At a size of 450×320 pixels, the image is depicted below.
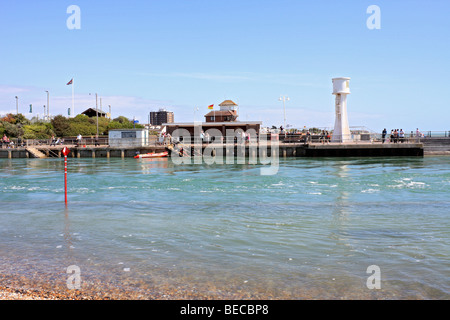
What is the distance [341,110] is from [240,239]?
37.8 meters

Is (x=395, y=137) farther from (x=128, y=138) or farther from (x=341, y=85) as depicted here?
(x=128, y=138)

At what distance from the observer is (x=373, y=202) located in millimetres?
17250

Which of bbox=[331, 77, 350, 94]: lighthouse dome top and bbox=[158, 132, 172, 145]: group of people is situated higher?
bbox=[331, 77, 350, 94]: lighthouse dome top

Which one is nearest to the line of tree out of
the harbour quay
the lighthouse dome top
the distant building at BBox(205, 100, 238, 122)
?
the distant building at BBox(205, 100, 238, 122)

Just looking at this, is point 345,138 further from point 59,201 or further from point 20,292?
point 20,292

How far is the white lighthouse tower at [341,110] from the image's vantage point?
4625cm

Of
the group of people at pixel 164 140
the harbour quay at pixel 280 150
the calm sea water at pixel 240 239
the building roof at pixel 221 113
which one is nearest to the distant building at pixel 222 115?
the building roof at pixel 221 113

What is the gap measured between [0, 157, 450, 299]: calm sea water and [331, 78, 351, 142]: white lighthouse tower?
25.3 meters

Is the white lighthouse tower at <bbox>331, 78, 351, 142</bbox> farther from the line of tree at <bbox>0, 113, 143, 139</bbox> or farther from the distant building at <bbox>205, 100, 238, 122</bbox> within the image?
the line of tree at <bbox>0, 113, 143, 139</bbox>

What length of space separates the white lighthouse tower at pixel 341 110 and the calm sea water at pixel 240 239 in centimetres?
2530

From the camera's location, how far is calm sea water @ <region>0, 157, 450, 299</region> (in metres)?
7.84

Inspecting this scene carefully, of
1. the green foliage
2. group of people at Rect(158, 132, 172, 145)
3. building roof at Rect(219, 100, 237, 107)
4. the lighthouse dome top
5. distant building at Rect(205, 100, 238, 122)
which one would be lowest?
group of people at Rect(158, 132, 172, 145)

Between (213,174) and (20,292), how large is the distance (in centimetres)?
2340
